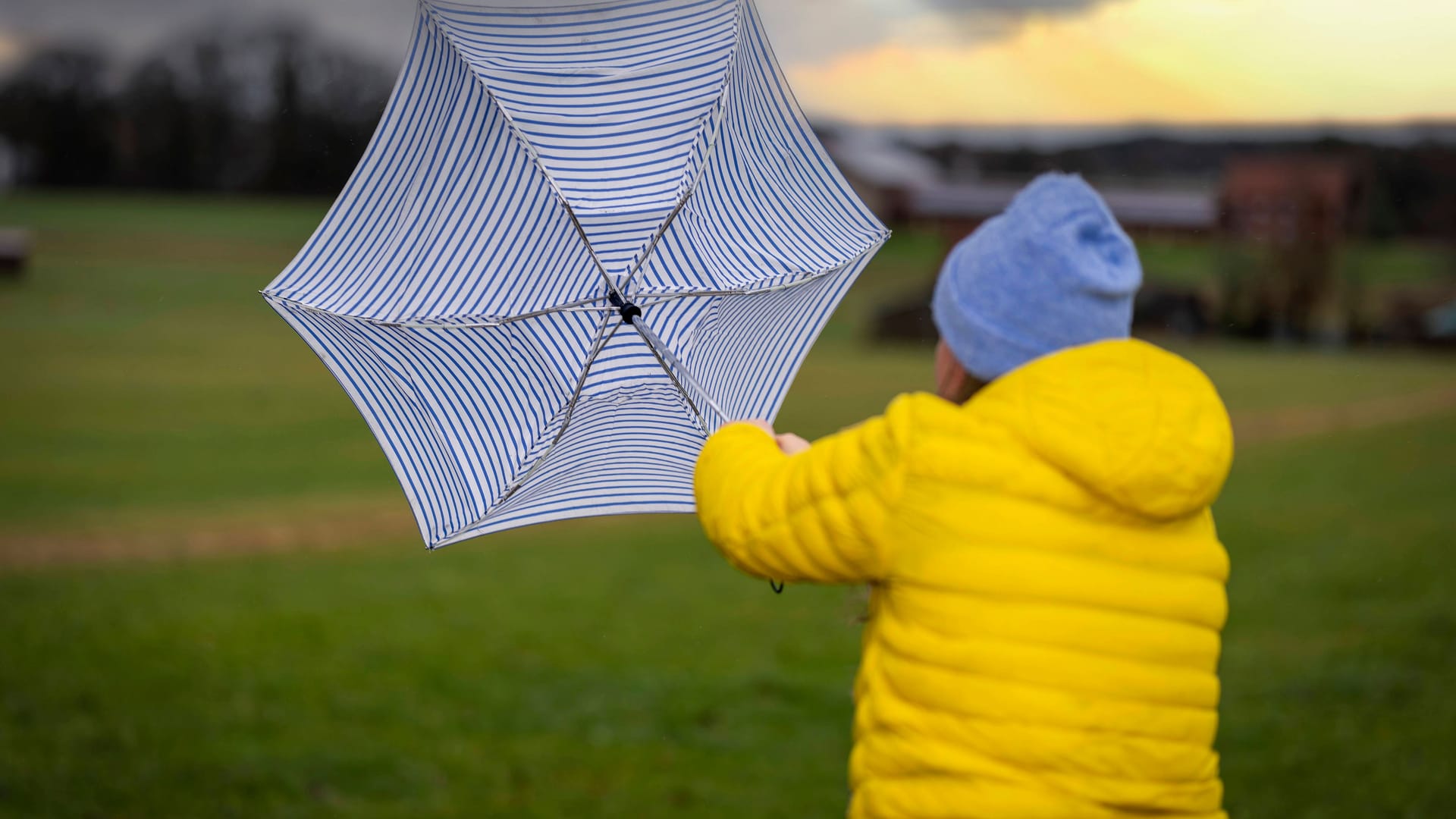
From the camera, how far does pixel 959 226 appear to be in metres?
8.40

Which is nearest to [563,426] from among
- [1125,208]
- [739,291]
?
[739,291]

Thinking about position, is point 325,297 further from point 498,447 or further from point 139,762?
point 139,762

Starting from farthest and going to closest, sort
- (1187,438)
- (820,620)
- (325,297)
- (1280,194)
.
Answer: (1280,194), (820,620), (325,297), (1187,438)

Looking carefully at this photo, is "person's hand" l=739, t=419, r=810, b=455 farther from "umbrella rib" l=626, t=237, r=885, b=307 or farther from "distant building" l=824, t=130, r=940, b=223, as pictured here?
"distant building" l=824, t=130, r=940, b=223

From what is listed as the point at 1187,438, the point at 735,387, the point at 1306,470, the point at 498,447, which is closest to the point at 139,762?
the point at 498,447

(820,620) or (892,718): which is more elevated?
(892,718)

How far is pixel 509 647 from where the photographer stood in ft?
16.6

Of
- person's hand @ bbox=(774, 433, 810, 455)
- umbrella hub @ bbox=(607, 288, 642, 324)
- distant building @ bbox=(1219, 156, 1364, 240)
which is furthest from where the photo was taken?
distant building @ bbox=(1219, 156, 1364, 240)

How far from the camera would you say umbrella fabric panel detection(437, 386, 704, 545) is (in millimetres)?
1858

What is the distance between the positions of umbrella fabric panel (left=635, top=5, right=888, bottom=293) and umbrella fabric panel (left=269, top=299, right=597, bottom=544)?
21cm

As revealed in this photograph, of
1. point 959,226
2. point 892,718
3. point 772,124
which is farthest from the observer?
point 959,226

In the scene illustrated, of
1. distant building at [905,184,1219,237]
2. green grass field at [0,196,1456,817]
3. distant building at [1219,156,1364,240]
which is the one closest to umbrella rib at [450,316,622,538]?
green grass field at [0,196,1456,817]

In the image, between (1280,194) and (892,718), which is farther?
(1280,194)

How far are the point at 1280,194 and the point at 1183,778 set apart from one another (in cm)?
989
